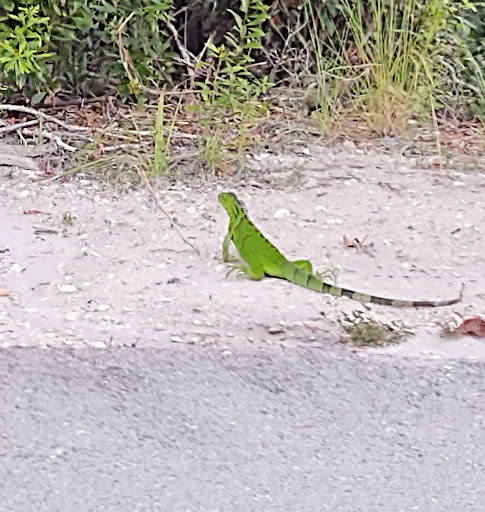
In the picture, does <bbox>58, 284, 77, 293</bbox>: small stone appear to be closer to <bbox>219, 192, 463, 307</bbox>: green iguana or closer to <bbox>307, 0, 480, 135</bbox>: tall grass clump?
<bbox>219, 192, 463, 307</bbox>: green iguana

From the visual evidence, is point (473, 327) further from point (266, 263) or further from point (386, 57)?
point (386, 57)

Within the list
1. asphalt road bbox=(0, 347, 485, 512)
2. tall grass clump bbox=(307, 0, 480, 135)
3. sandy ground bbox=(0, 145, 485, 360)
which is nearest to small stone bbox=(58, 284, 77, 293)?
sandy ground bbox=(0, 145, 485, 360)

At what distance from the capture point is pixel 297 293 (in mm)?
4699

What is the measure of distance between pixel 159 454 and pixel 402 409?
930 mm

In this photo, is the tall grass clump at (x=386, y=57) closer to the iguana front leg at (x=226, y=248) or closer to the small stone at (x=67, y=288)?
the iguana front leg at (x=226, y=248)

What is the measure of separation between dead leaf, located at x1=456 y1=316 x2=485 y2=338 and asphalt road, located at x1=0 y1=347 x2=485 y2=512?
0.33 meters

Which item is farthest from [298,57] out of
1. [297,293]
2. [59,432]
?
[59,432]

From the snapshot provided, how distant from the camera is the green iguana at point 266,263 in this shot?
15.3 ft

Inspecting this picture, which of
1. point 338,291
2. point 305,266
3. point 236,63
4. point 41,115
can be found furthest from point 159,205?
point 236,63

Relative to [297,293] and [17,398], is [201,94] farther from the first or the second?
[17,398]

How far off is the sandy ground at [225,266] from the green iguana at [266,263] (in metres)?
0.05

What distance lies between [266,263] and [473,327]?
1022 mm

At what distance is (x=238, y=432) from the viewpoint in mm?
3598

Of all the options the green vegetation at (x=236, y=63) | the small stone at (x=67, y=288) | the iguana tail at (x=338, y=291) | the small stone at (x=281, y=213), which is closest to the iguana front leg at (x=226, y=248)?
the iguana tail at (x=338, y=291)
